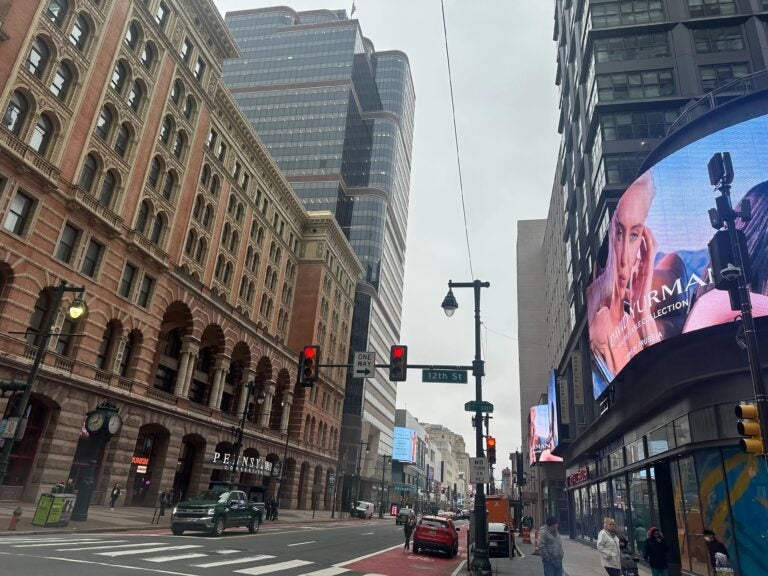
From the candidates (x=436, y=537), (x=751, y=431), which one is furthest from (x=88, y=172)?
(x=751, y=431)

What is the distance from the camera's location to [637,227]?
23703mm

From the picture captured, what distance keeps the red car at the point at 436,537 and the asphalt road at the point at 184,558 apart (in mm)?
2444

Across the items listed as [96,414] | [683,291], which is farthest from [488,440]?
[96,414]

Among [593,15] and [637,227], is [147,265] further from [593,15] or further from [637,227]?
[593,15]

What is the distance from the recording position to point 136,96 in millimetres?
37281

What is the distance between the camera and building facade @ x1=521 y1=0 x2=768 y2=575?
17203mm

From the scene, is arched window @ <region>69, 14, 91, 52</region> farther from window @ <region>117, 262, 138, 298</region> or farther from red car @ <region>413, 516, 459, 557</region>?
red car @ <region>413, 516, 459, 557</region>

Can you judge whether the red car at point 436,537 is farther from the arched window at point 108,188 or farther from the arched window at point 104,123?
the arched window at point 104,123

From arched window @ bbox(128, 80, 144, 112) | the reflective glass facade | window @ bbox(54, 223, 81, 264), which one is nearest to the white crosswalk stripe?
window @ bbox(54, 223, 81, 264)

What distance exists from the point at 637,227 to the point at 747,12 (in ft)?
96.0

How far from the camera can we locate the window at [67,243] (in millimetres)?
29844

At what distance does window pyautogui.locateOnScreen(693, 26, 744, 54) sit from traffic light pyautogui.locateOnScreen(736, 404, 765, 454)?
4056 cm

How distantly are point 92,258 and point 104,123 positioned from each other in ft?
29.5

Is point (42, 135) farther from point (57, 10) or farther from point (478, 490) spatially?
point (478, 490)
